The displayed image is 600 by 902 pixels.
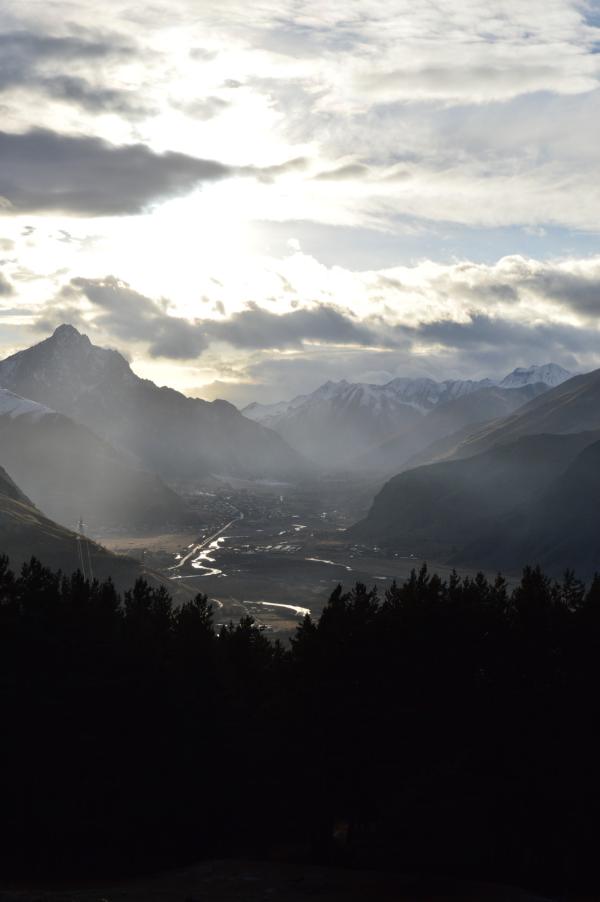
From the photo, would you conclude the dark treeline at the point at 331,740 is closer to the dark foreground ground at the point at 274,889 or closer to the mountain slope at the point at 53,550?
the dark foreground ground at the point at 274,889

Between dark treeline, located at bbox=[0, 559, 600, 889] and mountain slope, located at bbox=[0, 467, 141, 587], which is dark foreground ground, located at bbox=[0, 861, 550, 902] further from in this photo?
mountain slope, located at bbox=[0, 467, 141, 587]

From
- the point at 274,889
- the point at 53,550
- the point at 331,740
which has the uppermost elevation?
the point at 53,550

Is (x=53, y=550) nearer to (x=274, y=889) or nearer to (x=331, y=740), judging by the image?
(x=331, y=740)

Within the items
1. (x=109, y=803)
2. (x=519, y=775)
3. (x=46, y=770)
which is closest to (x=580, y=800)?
(x=519, y=775)

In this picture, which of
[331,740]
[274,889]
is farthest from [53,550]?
[274,889]

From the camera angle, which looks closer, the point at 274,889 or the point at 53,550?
the point at 274,889

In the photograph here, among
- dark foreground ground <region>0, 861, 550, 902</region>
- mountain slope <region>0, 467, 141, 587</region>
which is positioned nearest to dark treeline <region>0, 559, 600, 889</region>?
dark foreground ground <region>0, 861, 550, 902</region>
